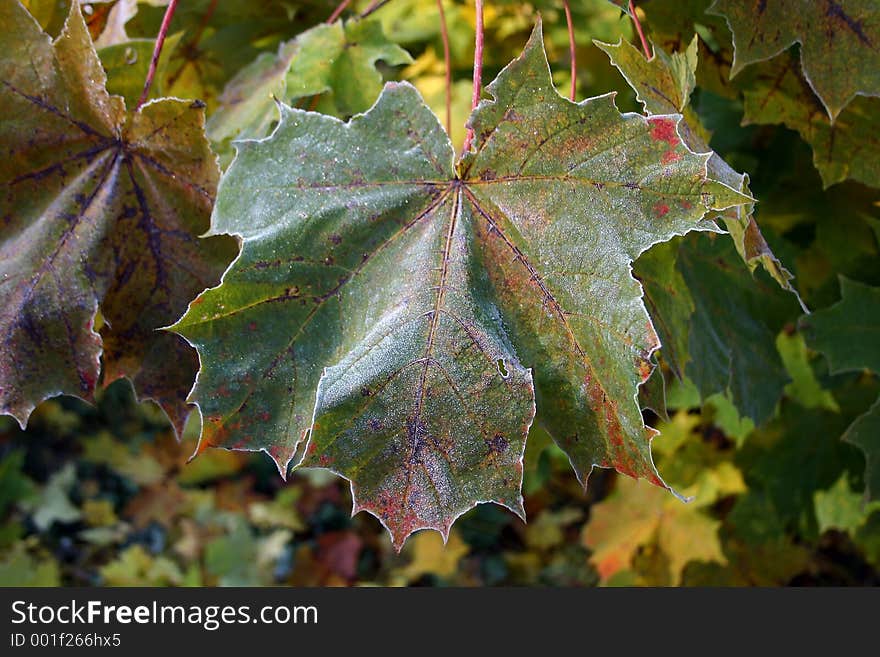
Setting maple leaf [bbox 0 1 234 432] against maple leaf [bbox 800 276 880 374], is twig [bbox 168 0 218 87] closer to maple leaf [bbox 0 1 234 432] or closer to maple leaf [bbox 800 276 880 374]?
maple leaf [bbox 0 1 234 432]

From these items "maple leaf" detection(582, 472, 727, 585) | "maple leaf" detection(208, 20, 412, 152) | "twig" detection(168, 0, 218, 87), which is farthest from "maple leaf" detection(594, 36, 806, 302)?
"maple leaf" detection(582, 472, 727, 585)

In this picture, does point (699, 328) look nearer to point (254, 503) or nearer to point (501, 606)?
point (501, 606)

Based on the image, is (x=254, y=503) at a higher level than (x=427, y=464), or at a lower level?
higher

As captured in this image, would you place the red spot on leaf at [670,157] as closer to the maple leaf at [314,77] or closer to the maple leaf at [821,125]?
the maple leaf at [821,125]

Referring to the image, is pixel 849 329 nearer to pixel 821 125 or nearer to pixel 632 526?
pixel 821 125

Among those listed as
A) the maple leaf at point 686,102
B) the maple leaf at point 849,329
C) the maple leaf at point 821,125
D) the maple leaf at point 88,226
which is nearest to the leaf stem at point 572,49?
the maple leaf at point 686,102

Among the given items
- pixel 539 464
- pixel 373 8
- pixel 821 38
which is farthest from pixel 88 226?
pixel 539 464

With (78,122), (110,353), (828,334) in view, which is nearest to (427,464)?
(110,353)

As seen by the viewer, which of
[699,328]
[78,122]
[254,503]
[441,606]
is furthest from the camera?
[254,503]
